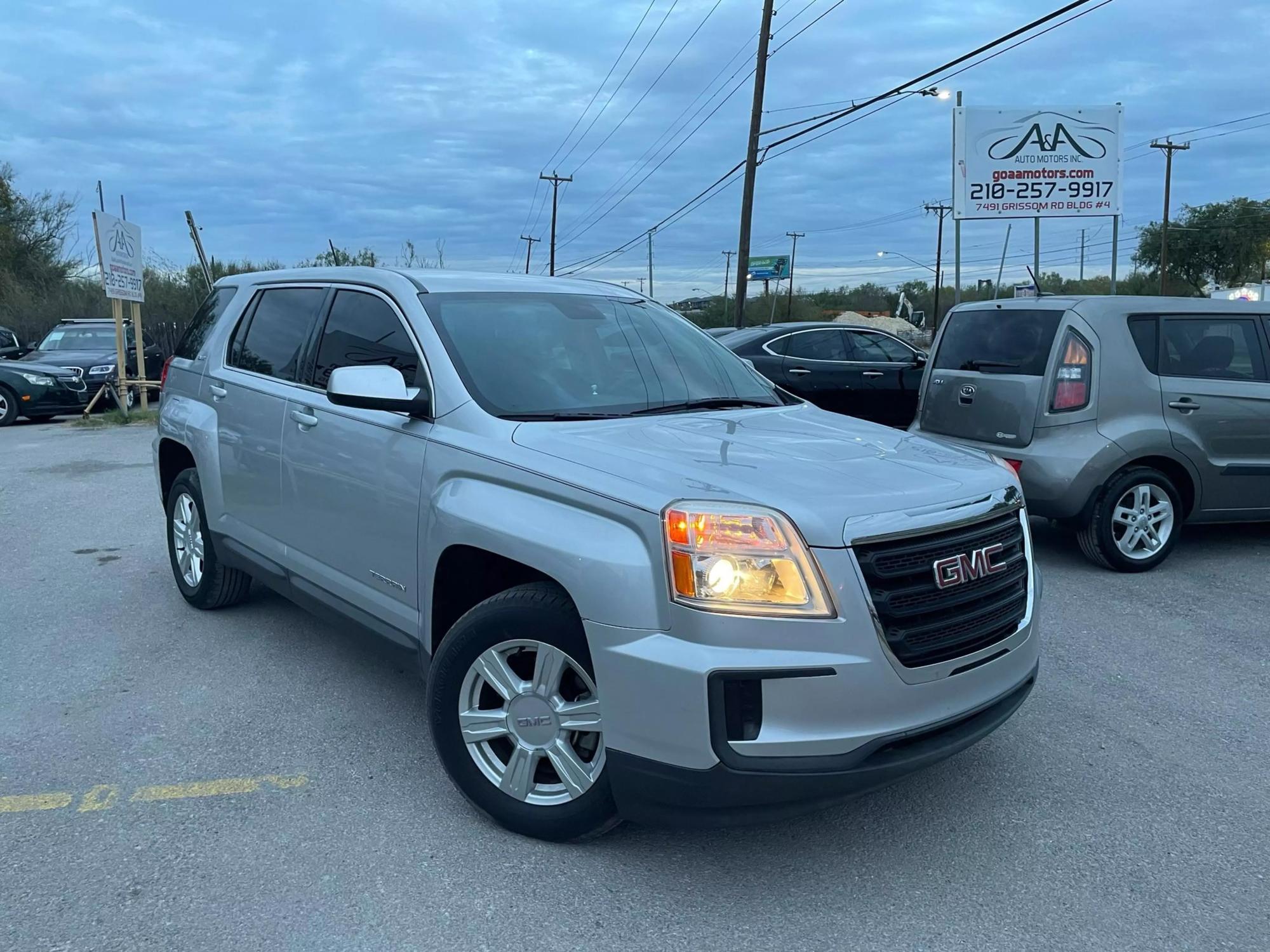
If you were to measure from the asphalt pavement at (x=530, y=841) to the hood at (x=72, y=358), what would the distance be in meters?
15.1

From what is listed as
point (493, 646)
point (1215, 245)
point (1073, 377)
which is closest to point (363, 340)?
point (493, 646)

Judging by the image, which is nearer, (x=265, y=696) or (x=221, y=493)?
(x=265, y=696)

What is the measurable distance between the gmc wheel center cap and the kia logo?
1890cm

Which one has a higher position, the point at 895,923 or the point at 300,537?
the point at 300,537

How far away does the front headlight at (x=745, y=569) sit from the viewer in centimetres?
268

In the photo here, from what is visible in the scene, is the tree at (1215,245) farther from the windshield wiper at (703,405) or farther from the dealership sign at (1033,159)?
the windshield wiper at (703,405)

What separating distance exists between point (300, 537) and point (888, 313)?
9858 centimetres

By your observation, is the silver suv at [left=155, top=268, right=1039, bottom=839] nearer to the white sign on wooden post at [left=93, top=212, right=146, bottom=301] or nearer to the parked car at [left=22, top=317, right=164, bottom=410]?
the white sign on wooden post at [left=93, top=212, right=146, bottom=301]

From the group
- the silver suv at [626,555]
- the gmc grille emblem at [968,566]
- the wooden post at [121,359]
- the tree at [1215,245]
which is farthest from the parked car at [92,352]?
the tree at [1215,245]

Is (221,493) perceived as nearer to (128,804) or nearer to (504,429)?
(128,804)

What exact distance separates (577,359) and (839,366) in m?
8.22

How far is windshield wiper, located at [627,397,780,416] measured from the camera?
12.5 feet

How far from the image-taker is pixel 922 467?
10.5 ft

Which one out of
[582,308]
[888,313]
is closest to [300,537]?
[582,308]
